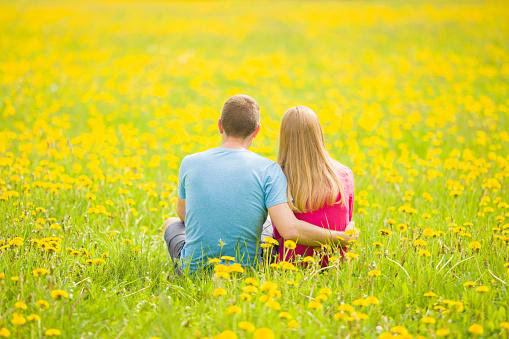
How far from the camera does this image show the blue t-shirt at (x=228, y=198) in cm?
258

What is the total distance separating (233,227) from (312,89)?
8200 millimetres

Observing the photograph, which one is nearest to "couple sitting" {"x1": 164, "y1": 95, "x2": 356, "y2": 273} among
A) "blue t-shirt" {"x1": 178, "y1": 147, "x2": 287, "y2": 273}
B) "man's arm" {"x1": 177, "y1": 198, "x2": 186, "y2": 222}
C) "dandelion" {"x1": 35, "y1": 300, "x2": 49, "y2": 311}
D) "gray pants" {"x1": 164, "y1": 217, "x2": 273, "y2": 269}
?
"blue t-shirt" {"x1": 178, "y1": 147, "x2": 287, "y2": 273}

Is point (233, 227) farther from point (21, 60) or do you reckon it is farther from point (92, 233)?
point (21, 60)

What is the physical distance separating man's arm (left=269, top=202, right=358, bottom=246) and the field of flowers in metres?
0.14

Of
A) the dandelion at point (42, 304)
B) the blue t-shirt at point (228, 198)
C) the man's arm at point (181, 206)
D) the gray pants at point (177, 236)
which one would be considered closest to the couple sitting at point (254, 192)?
the blue t-shirt at point (228, 198)

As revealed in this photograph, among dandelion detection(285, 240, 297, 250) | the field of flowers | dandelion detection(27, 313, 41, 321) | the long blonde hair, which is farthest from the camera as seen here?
the long blonde hair

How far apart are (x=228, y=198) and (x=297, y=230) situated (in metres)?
0.45

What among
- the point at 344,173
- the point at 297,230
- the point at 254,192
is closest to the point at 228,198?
the point at 254,192

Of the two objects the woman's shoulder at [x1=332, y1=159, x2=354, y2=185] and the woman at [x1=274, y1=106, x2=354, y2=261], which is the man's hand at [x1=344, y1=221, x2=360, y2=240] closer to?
the woman at [x1=274, y1=106, x2=354, y2=261]

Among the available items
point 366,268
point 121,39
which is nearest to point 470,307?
point 366,268

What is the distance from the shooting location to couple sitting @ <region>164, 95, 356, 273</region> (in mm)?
2582

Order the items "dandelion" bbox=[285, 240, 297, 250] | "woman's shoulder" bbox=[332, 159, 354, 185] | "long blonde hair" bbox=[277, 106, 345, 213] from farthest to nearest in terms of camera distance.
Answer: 1. "woman's shoulder" bbox=[332, 159, 354, 185]
2. "long blonde hair" bbox=[277, 106, 345, 213]
3. "dandelion" bbox=[285, 240, 297, 250]

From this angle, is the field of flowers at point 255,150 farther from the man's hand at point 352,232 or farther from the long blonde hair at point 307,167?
the long blonde hair at point 307,167

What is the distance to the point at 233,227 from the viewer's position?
2623mm
